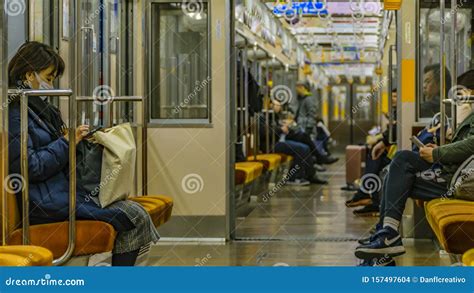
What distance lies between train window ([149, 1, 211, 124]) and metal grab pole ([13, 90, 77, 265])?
106 inches

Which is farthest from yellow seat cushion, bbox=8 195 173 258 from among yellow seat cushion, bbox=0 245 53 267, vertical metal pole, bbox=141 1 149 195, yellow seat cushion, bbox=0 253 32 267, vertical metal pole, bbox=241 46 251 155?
vertical metal pole, bbox=241 46 251 155

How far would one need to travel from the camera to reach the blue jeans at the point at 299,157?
11.5m

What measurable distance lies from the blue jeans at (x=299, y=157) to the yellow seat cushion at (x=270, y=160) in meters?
0.86

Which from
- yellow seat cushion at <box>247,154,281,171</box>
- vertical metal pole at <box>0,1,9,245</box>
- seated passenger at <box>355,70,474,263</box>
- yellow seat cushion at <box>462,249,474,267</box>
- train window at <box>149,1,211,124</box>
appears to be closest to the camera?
yellow seat cushion at <box>462,249,474,267</box>

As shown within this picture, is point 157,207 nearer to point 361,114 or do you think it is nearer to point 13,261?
point 13,261

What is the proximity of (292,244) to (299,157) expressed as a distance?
18.3ft

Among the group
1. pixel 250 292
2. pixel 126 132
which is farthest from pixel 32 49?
pixel 250 292

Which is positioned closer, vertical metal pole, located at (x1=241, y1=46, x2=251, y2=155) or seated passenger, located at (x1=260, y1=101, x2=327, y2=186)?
vertical metal pole, located at (x1=241, y1=46, x2=251, y2=155)

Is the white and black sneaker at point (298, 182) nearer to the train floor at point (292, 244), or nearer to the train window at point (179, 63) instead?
the train floor at point (292, 244)

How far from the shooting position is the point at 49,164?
3.65 m

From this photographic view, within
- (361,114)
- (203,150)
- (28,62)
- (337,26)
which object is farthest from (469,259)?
(361,114)

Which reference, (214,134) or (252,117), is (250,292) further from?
(252,117)

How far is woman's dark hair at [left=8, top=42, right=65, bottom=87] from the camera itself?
12.4ft

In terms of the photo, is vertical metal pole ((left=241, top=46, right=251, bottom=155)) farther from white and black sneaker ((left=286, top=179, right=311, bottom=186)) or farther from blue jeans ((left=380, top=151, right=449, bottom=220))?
blue jeans ((left=380, top=151, right=449, bottom=220))
